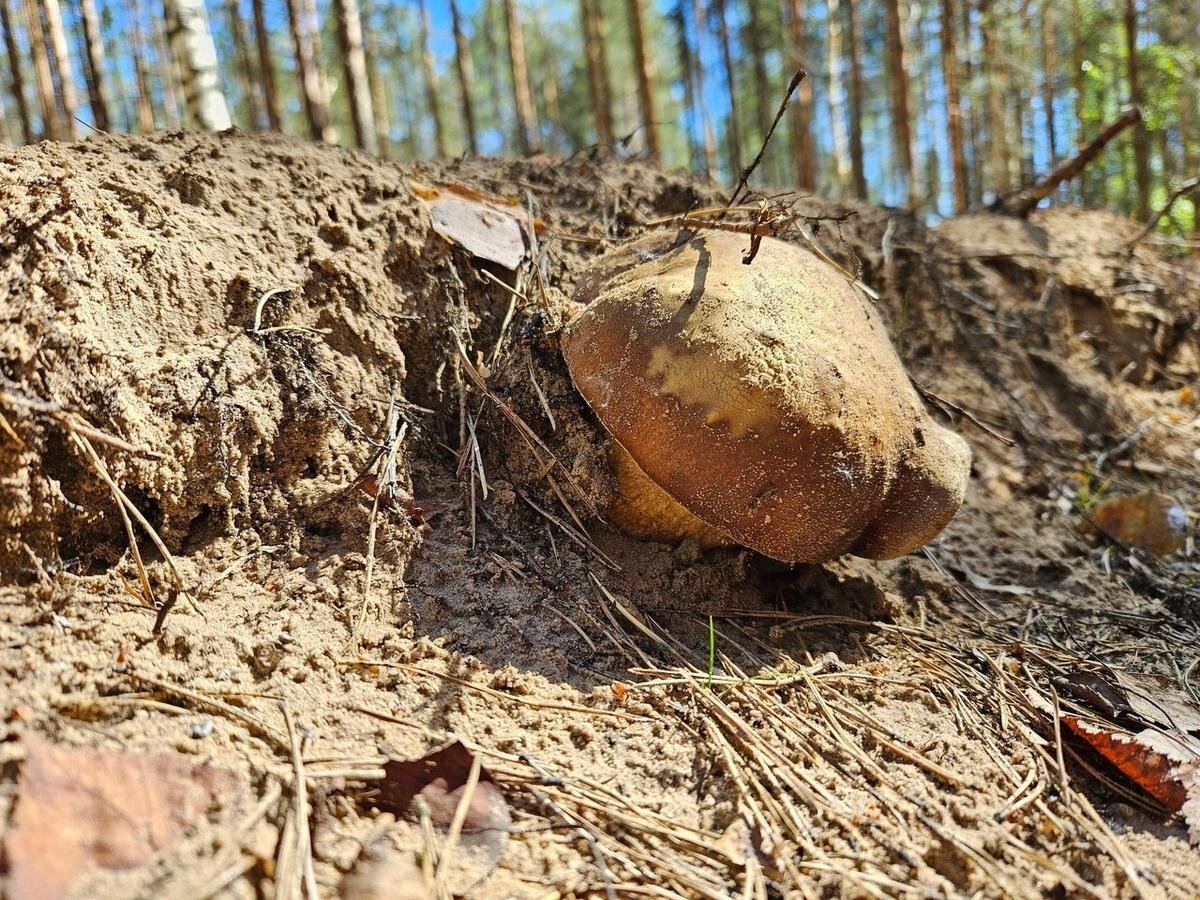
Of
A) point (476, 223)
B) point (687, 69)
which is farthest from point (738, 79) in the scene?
point (476, 223)

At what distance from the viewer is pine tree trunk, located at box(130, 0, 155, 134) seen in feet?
41.5

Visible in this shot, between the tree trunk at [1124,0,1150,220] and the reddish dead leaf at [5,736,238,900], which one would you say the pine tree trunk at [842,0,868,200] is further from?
the reddish dead leaf at [5,736,238,900]

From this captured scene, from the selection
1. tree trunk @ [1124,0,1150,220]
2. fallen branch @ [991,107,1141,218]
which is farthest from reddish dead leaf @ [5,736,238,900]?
tree trunk @ [1124,0,1150,220]

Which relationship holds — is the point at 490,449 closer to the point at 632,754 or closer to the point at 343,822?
the point at 632,754

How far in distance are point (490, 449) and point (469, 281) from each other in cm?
65

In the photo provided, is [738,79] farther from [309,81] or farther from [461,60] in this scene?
[309,81]

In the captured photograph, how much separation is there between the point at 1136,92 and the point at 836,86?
310 inches

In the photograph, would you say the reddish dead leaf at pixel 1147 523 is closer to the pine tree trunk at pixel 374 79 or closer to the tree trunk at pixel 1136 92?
the tree trunk at pixel 1136 92

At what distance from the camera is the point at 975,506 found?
10.5 ft

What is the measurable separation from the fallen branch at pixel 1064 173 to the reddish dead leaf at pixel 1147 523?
2686mm

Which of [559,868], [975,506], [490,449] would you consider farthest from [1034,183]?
[559,868]

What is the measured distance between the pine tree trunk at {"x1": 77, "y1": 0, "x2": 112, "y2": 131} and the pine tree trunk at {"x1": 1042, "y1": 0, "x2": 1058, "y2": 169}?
45.0 feet

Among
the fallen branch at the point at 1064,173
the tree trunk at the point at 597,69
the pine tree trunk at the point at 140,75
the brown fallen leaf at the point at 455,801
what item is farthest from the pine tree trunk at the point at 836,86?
the brown fallen leaf at the point at 455,801

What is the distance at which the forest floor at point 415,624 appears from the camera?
1.26 m
